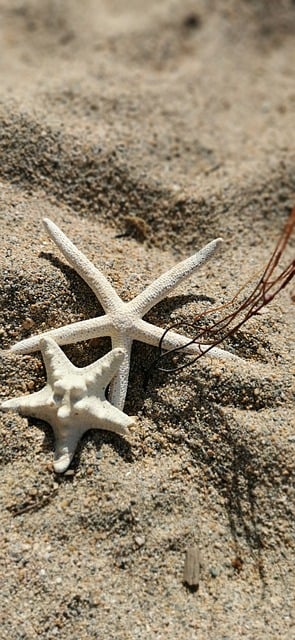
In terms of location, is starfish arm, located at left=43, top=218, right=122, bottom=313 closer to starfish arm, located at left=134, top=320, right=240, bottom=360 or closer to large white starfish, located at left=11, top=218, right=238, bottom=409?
large white starfish, located at left=11, top=218, right=238, bottom=409

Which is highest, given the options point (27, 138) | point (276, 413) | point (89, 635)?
point (27, 138)

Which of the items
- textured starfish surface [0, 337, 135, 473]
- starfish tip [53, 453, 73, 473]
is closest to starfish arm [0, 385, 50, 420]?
textured starfish surface [0, 337, 135, 473]

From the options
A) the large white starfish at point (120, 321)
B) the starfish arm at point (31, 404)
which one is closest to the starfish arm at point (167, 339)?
the large white starfish at point (120, 321)

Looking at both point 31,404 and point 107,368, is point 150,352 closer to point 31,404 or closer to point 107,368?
point 107,368

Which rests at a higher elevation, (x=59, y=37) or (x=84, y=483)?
(x=59, y=37)

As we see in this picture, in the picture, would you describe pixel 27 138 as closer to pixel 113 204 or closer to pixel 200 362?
pixel 113 204

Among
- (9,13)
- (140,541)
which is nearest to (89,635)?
(140,541)

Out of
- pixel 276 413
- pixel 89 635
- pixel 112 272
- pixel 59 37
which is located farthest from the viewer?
pixel 59 37

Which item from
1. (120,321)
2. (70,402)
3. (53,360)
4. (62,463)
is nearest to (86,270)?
(120,321)

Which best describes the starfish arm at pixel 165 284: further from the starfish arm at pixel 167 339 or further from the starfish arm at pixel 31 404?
the starfish arm at pixel 31 404
